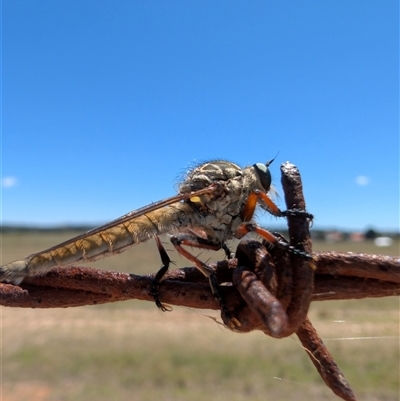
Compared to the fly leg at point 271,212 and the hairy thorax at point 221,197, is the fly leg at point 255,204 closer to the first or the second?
the fly leg at point 271,212

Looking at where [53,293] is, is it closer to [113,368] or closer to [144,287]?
[144,287]

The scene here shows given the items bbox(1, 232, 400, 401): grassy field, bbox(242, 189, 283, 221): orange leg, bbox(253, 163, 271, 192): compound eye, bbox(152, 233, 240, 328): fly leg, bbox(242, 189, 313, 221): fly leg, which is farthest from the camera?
bbox(1, 232, 400, 401): grassy field

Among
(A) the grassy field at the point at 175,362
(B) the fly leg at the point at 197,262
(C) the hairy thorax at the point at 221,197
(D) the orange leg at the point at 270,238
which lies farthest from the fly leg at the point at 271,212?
(A) the grassy field at the point at 175,362

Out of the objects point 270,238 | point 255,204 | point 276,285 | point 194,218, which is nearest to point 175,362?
point 194,218

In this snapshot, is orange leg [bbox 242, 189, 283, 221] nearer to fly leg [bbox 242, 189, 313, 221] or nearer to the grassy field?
fly leg [bbox 242, 189, 313, 221]

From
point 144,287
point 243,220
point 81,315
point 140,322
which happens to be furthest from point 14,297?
point 81,315

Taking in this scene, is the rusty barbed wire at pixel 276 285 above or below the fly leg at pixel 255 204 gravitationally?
below

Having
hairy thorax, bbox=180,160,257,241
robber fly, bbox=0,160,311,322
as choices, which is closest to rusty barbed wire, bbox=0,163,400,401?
robber fly, bbox=0,160,311,322
